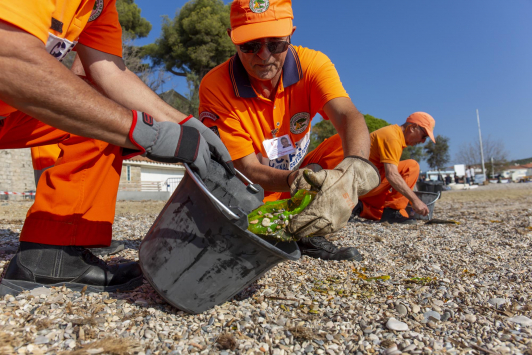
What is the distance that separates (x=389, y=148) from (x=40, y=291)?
11.8 feet

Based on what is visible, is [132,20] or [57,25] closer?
[57,25]

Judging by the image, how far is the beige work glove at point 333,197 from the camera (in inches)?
54.7

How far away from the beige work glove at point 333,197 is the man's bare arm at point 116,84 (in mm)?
899

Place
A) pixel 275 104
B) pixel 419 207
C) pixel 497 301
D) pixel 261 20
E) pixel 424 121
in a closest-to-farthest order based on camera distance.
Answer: pixel 497 301
pixel 261 20
pixel 275 104
pixel 419 207
pixel 424 121

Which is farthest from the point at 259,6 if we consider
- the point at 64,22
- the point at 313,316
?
the point at 313,316

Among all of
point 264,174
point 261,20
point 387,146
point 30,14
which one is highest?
point 261,20

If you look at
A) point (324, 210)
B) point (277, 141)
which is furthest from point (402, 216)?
point (324, 210)

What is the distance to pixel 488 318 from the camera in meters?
1.42

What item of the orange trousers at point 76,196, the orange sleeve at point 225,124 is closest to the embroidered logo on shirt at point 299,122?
the orange sleeve at point 225,124

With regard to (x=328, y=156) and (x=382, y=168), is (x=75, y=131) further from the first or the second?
(x=382, y=168)

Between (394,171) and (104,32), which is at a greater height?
(104,32)

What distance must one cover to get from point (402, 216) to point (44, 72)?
4.21 m

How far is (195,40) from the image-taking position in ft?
71.2

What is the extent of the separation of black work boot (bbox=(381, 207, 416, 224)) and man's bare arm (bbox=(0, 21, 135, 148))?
390 centimetres
